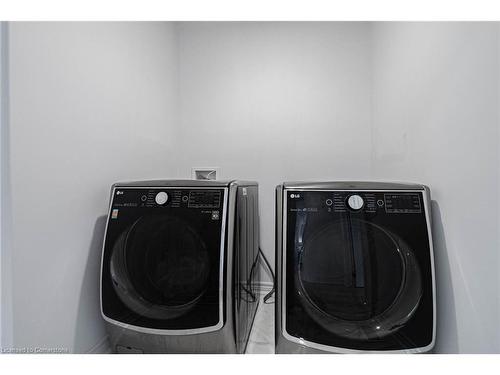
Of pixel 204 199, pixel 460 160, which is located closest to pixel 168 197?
pixel 204 199

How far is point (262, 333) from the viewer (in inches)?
48.9

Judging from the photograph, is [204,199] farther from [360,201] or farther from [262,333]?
[262,333]

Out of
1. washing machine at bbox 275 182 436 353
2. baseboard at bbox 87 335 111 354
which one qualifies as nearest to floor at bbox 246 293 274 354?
washing machine at bbox 275 182 436 353

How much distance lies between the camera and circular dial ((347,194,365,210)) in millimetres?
910

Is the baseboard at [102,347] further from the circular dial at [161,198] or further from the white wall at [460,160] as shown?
the white wall at [460,160]

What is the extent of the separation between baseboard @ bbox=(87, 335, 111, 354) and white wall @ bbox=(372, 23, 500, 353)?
133cm

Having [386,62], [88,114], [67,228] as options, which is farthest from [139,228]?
[386,62]

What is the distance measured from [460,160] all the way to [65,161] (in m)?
1.39

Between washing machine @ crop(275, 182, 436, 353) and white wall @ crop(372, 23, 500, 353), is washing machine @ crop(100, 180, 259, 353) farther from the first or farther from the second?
white wall @ crop(372, 23, 500, 353)

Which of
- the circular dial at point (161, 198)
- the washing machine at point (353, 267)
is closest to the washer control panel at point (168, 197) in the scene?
the circular dial at point (161, 198)

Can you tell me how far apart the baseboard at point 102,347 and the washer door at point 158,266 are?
27 centimetres

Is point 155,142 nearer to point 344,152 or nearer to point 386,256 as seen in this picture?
point 344,152

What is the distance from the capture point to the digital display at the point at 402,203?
0.90 metres

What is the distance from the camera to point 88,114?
1044 mm
